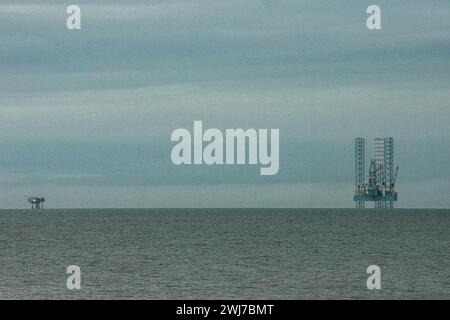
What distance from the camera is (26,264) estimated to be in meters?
95.4

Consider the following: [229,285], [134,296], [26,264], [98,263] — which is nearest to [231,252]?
[98,263]

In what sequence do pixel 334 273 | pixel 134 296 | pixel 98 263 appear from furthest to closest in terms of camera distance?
pixel 98 263 → pixel 334 273 → pixel 134 296

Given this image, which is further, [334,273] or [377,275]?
[334,273]

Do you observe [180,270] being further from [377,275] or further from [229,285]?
[377,275]
